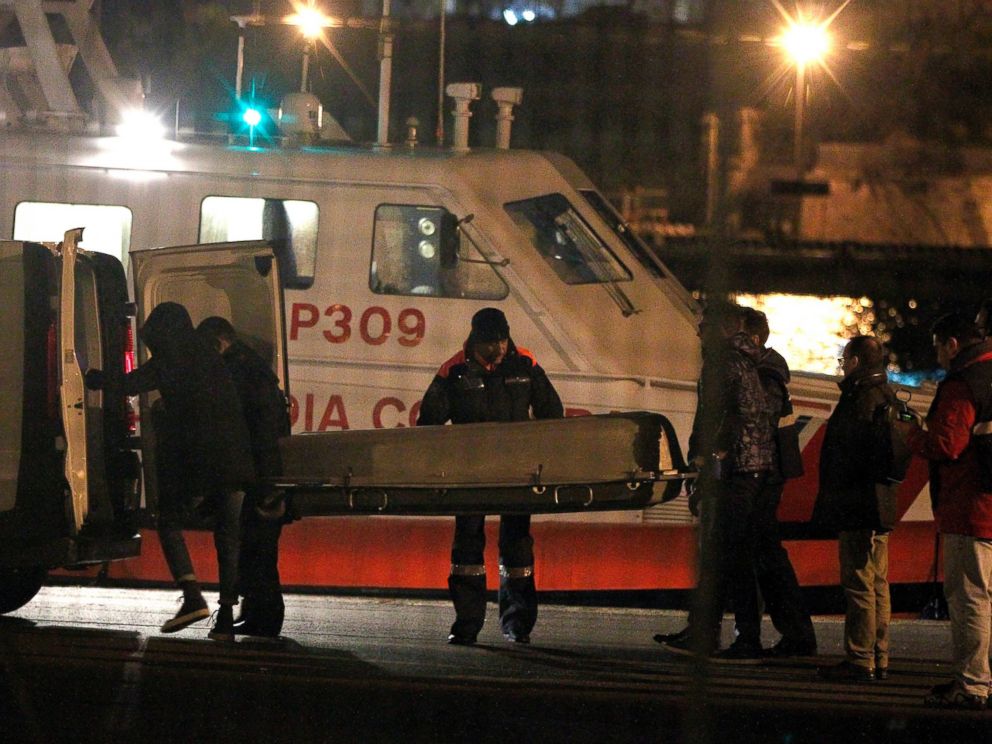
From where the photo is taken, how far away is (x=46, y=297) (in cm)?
795

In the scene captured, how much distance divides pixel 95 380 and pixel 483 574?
2.22m


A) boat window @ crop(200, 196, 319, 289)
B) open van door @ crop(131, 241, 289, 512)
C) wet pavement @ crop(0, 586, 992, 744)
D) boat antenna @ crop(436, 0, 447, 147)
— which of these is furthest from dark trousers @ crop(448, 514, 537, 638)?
boat antenna @ crop(436, 0, 447, 147)

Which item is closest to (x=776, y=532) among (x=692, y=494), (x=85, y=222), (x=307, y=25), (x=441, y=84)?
(x=692, y=494)

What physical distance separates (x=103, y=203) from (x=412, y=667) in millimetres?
3734

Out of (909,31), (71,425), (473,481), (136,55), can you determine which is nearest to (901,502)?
(473,481)

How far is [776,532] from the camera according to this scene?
789 cm

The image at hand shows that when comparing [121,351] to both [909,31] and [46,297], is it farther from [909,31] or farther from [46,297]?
[909,31]

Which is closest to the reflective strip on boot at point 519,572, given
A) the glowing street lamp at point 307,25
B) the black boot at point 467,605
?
the black boot at point 467,605

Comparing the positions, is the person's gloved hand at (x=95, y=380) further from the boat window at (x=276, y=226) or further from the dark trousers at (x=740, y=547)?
the dark trousers at (x=740, y=547)

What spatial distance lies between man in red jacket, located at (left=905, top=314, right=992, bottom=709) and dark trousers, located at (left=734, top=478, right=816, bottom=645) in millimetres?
1232

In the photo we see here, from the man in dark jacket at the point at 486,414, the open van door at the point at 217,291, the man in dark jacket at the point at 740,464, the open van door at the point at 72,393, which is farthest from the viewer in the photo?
the open van door at the point at 217,291

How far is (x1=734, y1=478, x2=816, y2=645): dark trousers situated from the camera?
25.6ft

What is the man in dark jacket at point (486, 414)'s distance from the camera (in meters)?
7.97

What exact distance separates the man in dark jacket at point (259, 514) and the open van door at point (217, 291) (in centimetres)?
44
